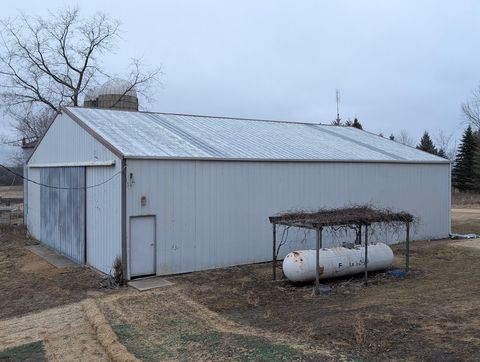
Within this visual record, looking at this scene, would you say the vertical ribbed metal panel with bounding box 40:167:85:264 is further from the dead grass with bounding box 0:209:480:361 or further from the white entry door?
the white entry door

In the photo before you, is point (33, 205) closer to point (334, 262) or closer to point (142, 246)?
point (142, 246)

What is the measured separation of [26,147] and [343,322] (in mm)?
29433

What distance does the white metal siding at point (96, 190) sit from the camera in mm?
14672

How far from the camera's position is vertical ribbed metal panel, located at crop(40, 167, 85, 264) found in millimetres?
17312

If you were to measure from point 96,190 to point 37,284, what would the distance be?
338cm

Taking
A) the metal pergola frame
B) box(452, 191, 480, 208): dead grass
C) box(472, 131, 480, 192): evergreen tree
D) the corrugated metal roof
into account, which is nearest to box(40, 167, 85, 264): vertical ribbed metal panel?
the corrugated metal roof

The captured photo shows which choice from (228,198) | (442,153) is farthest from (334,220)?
(442,153)

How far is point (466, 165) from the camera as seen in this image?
2365 inches

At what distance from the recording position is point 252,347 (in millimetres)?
8008

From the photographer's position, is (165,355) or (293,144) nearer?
(165,355)

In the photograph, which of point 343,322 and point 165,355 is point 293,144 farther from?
point 165,355

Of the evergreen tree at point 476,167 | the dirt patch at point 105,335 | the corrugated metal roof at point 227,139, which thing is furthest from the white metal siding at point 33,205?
the evergreen tree at point 476,167

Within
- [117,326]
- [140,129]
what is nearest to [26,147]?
[140,129]

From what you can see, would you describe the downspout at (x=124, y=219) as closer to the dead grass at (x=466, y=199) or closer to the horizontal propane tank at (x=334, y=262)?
the horizontal propane tank at (x=334, y=262)
